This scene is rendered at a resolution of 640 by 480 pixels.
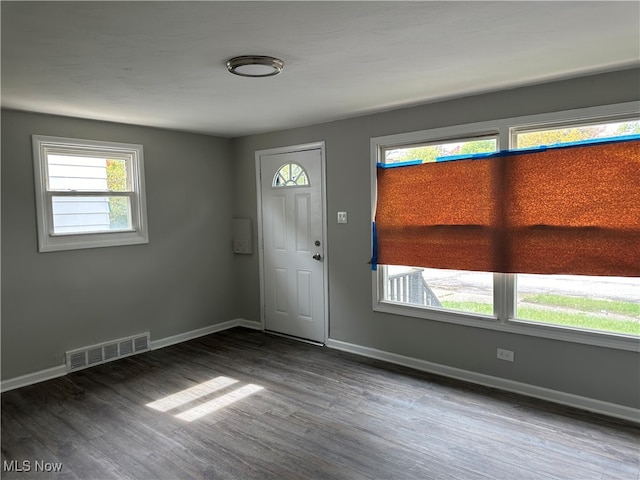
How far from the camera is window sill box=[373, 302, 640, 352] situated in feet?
9.27

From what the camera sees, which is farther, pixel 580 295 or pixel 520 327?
pixel 520 327

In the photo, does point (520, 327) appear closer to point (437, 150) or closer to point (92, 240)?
point (437, 150)

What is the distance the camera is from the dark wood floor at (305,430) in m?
2.37

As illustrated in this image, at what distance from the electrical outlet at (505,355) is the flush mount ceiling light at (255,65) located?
2.68 m

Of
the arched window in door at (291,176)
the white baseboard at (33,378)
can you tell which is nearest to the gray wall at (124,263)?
the white baseboard at (33,378)

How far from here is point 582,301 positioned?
9.81 feet

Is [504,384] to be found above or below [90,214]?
below

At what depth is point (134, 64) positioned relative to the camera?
242 cm

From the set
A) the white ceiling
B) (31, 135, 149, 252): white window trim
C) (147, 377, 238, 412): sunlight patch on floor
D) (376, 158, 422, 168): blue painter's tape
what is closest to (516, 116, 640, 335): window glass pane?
the white ceiling

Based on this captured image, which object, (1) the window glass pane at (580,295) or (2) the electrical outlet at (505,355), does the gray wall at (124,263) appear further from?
(1) the window glass pane at (580,295)

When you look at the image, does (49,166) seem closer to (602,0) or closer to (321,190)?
(321,190)

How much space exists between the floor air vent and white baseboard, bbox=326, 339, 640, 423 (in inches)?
80.9

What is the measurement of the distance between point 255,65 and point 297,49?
0.30 metres

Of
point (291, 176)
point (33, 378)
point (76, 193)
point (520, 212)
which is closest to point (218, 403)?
point (33, 378)
